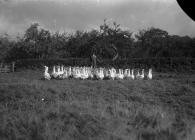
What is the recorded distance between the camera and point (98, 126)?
679 centimetres

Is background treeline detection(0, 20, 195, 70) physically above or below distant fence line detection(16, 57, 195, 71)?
above

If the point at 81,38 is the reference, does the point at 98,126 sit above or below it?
below

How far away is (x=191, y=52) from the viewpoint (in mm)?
51375

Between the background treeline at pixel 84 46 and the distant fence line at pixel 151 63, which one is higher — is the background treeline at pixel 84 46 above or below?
above

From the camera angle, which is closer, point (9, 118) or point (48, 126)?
point (48, 126)

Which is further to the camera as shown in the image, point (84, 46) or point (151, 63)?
point (84, 46)

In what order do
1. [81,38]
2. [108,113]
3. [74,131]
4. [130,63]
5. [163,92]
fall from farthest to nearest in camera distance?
[81,38] → [130,63] → [163,92] → [108,113] → [74,131]

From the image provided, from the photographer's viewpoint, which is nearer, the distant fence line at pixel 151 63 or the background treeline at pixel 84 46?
the distant fence line at pixel 151 63

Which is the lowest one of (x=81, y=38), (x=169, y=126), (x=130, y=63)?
(x=169, y=126)

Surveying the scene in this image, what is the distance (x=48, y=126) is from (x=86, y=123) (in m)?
0.87

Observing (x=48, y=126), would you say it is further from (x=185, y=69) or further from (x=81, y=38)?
(x=81, y=38)

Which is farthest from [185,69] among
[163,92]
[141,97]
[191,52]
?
[191,52]

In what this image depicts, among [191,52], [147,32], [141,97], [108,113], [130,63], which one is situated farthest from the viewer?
[147,32]

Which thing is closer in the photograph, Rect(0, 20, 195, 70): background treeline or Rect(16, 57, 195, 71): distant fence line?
Rect(16, 57, 195, 71): distant fence line
